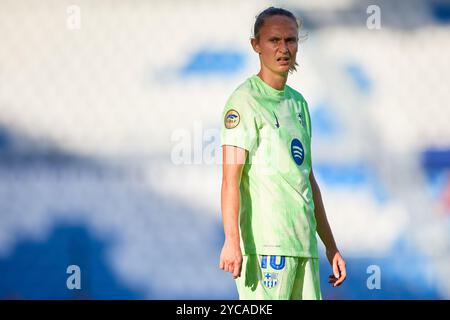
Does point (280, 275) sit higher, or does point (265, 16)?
point (265, 16)

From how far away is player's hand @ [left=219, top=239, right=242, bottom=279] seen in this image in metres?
3.02

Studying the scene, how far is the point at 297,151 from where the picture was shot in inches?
128

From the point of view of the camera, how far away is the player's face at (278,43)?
3354 mm

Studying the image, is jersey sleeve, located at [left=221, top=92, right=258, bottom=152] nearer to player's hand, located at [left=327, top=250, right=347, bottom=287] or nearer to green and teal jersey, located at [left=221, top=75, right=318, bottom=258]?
green and teal jersey, located at [left=221, top=75, right=318, bottom=258]

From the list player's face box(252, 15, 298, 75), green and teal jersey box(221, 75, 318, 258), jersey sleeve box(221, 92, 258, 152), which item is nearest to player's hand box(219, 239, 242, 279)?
green and teal jersey box(221, 75, 318, 258)

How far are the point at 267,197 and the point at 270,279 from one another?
0.30 meters

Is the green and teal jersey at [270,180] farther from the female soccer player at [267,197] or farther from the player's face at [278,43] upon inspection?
the player's face at [278,43]

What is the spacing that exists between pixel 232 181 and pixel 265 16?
75cm

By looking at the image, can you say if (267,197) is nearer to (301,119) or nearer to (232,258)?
(232,258)

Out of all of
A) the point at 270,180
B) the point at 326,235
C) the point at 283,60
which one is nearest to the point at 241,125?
the point at 270,180

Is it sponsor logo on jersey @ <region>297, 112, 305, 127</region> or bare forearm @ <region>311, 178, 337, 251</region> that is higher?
sponsor logo on jersey @ <region>297, 112, 305, 127</region>
